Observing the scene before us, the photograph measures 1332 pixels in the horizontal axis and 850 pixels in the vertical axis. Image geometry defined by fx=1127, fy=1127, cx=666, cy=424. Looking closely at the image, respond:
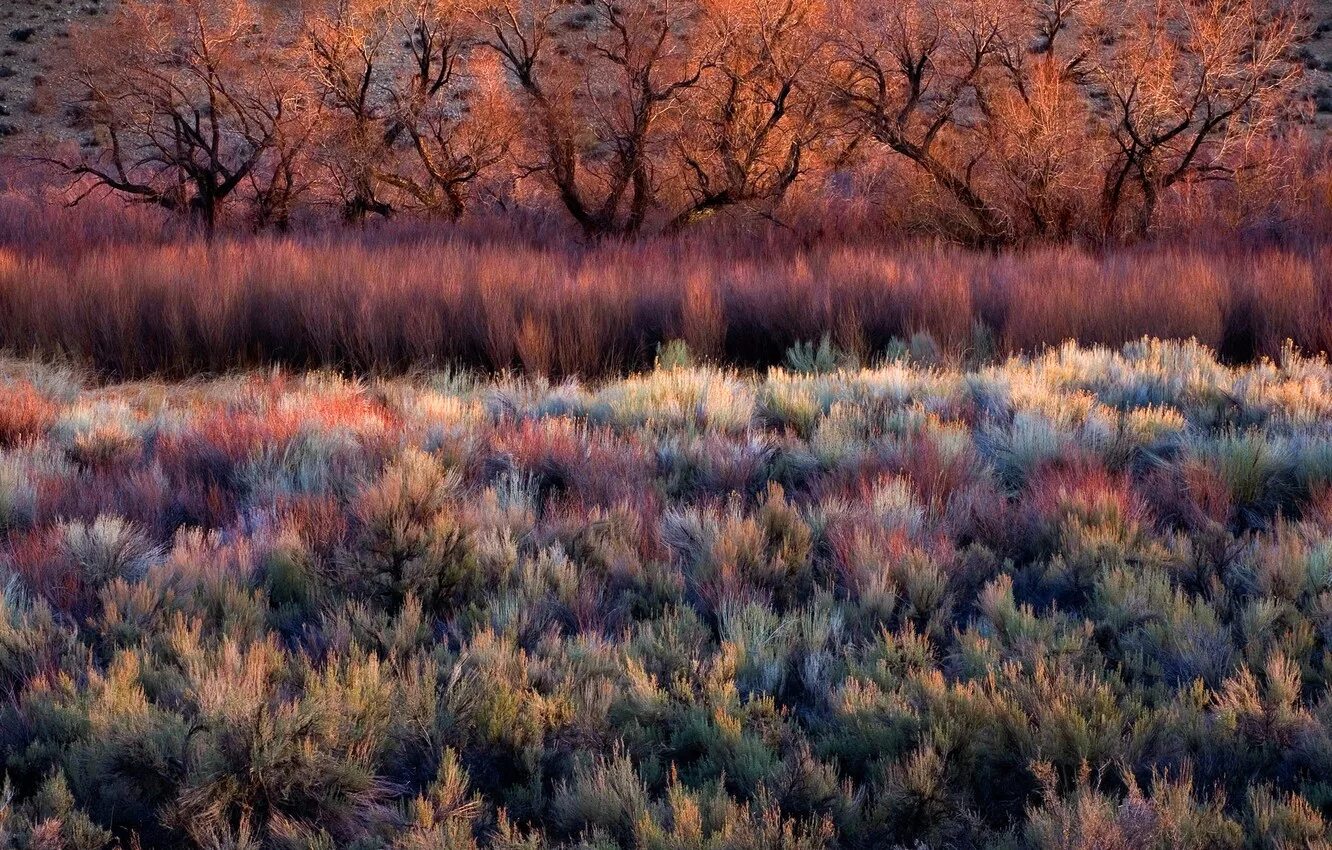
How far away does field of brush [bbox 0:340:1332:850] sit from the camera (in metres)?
2.60

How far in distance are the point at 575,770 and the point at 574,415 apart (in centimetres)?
377

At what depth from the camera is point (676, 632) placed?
3400mm

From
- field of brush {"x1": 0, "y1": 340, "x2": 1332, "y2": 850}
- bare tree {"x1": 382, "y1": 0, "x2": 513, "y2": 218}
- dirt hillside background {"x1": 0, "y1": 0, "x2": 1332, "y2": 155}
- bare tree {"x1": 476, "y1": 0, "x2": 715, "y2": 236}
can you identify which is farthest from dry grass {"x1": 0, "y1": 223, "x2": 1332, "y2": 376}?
dirt hillside background {"x1": 0, "y1": 0, "x2": 1332, "y2": 155}

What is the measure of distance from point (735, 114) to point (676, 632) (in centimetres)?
1331

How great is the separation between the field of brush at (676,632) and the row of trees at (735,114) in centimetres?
917

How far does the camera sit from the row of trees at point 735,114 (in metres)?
14.1

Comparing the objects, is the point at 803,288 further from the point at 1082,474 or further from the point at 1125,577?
the point at 1125,577

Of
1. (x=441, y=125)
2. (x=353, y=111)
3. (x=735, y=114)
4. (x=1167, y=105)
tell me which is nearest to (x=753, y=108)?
(x=735, y=114)

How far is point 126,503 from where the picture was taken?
461cm

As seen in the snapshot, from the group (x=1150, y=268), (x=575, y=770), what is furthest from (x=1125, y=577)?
(x=1150, y=268)

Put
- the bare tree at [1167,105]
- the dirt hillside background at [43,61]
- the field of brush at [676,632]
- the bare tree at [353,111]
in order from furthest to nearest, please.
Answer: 1. the dirt hillside background at [43,61]
2. the bare tree at [353,111]
3. the bare tree at [1167,105]
4. the field of brush at [676,632]

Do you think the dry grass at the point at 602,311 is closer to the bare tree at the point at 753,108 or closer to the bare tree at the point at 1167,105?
the bare tree at the point at 1167,105

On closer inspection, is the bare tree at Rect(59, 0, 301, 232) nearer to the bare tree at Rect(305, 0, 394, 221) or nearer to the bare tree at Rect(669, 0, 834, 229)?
the bare tree at Rect(305, 0, 394, 221)

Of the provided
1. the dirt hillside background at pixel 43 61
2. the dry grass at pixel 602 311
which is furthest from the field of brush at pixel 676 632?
the dirt hillside background at pixel 43 61
